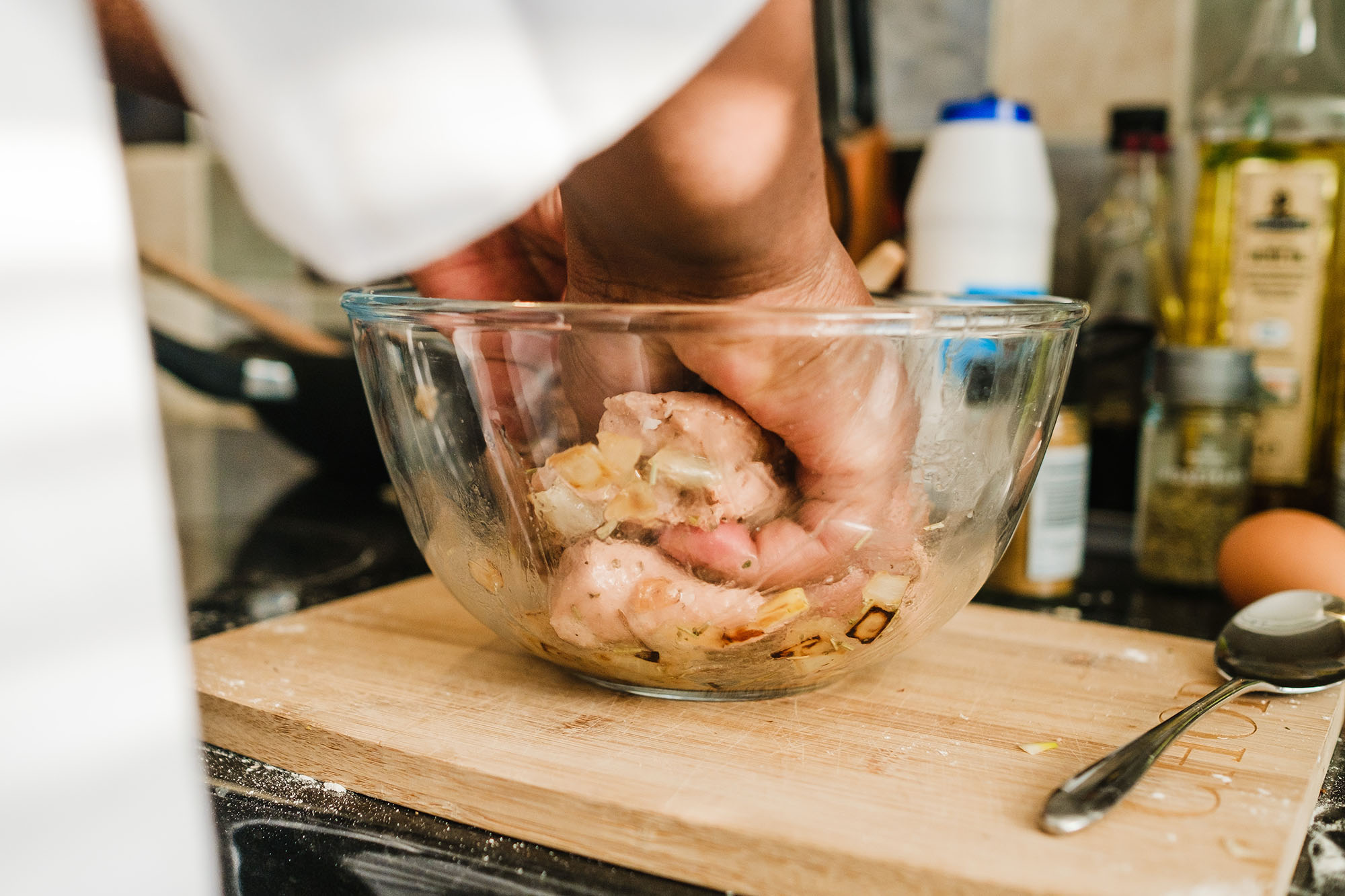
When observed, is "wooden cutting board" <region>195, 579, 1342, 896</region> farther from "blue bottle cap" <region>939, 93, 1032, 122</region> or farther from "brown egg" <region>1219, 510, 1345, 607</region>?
"blue bottle cap" <region>939, 93, 1032, 122</region>

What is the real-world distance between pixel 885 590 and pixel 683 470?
11 cm

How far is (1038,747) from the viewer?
0.43 metres

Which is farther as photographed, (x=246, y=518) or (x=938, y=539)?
(x=246, y=518)

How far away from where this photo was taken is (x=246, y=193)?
271 mm

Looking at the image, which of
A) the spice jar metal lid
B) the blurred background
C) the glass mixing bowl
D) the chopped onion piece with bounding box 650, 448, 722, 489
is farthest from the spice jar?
the chopped onion piece with bounding box 650, 448, 722, 489

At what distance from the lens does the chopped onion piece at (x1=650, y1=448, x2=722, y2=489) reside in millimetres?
421

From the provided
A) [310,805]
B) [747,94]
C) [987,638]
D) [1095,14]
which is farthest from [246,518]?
[1095,14]

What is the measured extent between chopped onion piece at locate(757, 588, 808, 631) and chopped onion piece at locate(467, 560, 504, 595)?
0.42 ft

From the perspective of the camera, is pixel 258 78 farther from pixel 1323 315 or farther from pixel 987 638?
pixel 1323 315

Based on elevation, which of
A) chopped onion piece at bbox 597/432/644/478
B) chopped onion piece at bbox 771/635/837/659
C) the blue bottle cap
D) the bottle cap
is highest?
the blue bottle cap

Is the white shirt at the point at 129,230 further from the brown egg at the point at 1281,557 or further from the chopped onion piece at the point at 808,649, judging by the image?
the brown egg at the point at 1281,557

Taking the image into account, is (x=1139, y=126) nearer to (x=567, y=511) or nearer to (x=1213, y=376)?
(x=1213, y=376)

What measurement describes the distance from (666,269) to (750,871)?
22cm

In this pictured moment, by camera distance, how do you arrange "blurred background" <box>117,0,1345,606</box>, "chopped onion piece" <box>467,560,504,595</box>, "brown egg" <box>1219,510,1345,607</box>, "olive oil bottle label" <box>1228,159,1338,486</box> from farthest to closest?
Result: 1. "blurred background" <box>117,0,1345,606</box>
2. "olive oil bottle label" <box>1228,159,1338,486</box>
3. "brown egg" <box>1219,510,1345,607</box>
4. "chopped onion piece" <box>467,560,504,595</box>
